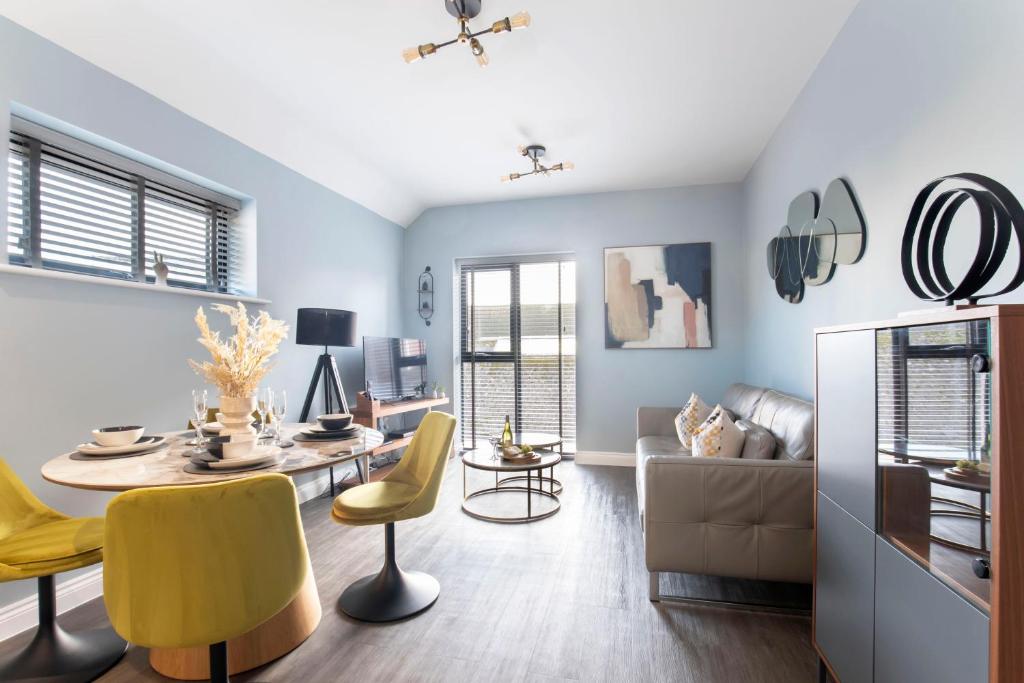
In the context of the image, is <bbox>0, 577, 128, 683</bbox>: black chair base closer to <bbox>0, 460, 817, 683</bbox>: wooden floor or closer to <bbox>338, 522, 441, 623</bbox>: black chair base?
<bbox>0, 460, 817, 683</bbox>: wooden floor

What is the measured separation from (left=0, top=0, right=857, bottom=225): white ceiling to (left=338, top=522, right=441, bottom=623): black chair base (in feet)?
8.26

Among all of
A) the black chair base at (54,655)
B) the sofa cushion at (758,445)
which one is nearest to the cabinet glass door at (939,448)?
the sofa cushion at (758,445)

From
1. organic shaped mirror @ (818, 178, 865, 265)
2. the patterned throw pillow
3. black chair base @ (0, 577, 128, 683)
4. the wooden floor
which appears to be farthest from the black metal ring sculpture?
black chair base @ (0, 577, 128, 683)

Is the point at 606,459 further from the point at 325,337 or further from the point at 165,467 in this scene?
the point at 165,467

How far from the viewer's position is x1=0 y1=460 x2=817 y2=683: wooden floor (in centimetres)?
172

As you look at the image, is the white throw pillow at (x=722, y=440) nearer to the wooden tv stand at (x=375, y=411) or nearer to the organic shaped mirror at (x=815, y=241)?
the organic shaped mirror at (x=815, y=241)

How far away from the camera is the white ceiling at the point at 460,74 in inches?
88.0

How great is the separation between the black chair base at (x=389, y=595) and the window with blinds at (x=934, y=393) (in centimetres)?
193

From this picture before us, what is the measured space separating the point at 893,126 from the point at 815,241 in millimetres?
868

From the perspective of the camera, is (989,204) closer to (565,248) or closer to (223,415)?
(223,415)

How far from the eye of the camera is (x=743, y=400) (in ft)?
11.5

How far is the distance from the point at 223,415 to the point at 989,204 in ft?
8.16

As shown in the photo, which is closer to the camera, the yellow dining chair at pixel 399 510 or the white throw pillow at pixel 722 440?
the yellow dining chair at pixel 399 510

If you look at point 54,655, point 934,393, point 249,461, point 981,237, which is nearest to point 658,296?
point 981,237
